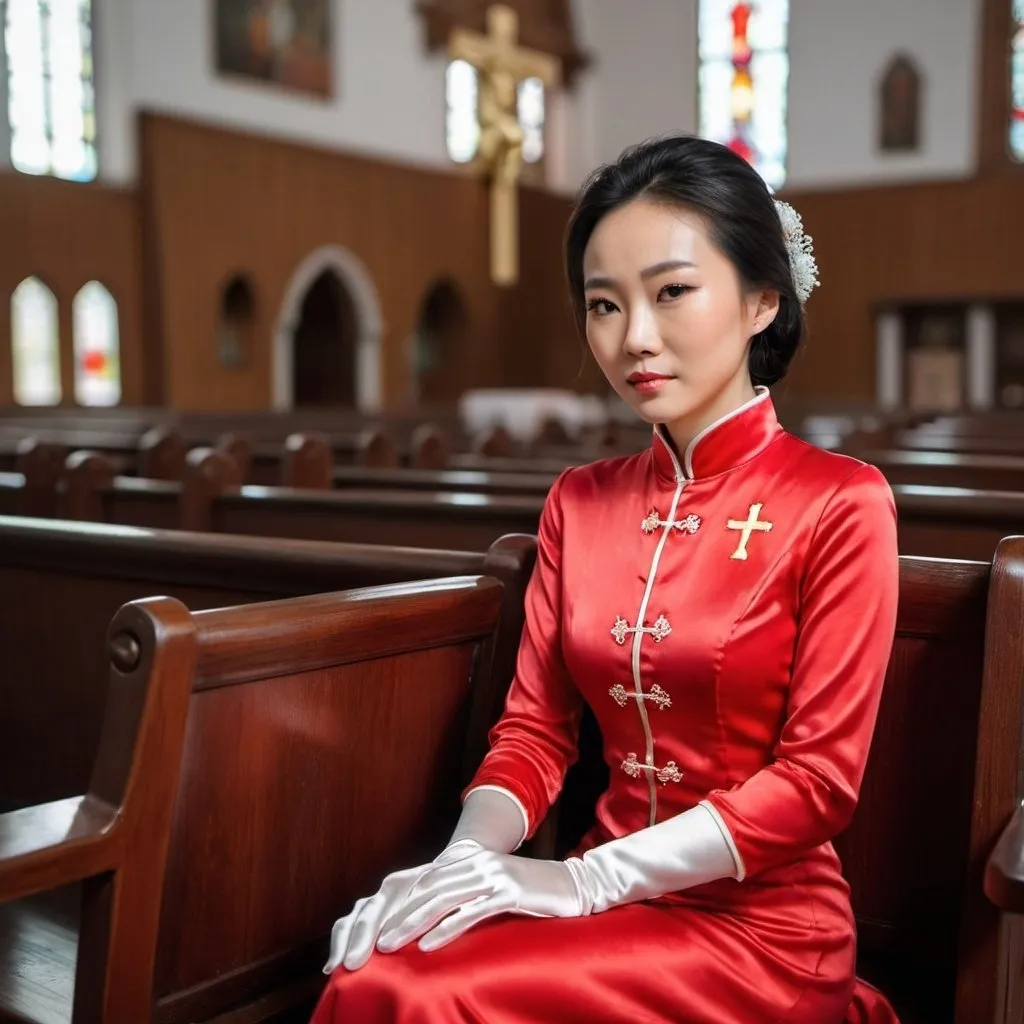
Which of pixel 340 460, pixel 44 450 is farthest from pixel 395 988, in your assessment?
Result: pixel 340 460

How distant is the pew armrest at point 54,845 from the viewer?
1125 millimetres

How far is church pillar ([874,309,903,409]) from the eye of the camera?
15.7 meters

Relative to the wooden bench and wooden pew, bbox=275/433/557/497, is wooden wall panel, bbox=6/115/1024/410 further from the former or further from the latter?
the wooden bench

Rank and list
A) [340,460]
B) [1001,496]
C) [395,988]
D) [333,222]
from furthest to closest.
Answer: [333,222], [340,460], [1001,496], [395,988]

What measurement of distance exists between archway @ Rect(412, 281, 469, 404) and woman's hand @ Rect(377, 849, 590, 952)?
14.5 meters

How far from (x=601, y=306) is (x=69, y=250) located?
435 inches

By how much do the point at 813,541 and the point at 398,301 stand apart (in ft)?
44.7

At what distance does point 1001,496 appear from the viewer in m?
2.55

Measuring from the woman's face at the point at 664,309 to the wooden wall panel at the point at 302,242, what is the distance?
1120 cm

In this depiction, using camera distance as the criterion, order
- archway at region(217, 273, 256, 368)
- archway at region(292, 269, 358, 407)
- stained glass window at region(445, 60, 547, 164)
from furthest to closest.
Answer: stained glass window at region(445, 60, 547, 164), archway at region(292, 269, 358, 407), archway at region(217, 273, 256, 368)

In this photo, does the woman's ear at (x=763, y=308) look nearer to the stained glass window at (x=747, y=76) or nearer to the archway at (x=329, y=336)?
the archway at (x=329, y=336)

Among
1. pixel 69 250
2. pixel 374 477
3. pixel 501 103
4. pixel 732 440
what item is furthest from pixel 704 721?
pixel 501 103

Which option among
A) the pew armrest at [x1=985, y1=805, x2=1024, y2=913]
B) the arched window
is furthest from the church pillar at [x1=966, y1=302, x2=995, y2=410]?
the pew armrest at [x1=985, y1=805, x2=1024, y2=913]

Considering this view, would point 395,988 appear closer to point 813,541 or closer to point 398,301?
point 813,541
